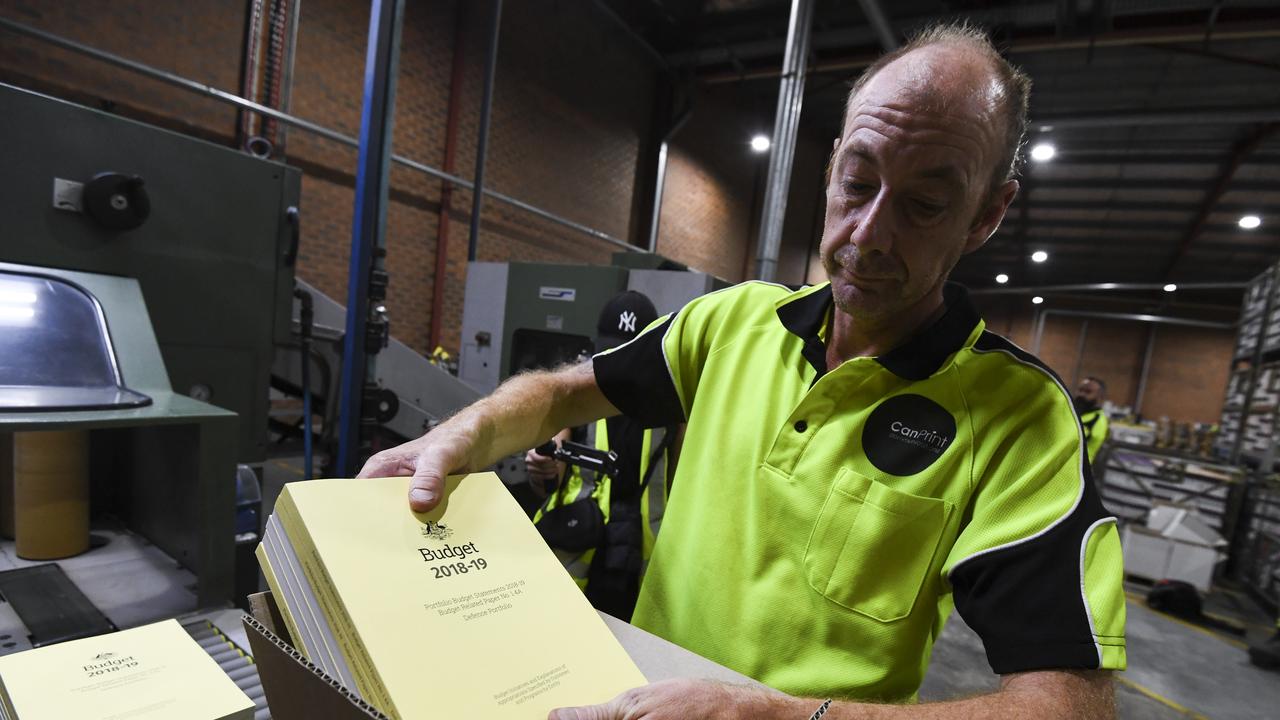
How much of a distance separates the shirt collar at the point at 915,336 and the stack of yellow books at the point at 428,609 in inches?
22.9

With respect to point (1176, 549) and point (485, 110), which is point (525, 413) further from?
point (1176, 549)

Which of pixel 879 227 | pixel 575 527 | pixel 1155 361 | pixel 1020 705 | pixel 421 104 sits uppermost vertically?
pixel 421 104

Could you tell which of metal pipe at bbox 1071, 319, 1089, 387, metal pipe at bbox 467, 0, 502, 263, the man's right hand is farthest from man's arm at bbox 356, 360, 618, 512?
metal pipe at bbox 1071, 319, 1089, 387

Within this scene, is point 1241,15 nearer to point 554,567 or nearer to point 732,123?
point 732,123

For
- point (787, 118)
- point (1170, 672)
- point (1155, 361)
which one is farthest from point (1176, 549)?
point (1155, 361)

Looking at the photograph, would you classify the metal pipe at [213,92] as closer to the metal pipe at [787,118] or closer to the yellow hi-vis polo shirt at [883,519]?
the metal pipe at [787,118]

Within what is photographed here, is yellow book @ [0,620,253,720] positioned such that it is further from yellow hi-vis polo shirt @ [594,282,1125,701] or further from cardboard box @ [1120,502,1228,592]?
cardboard box @ [1120,502,1228,592]

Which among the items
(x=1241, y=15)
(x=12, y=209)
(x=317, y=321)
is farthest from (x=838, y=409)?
(x=1241, y=15)

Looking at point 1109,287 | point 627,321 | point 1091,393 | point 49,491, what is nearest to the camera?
point 49,491

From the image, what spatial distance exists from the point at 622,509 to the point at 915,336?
42.9 inches

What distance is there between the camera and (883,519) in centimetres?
86

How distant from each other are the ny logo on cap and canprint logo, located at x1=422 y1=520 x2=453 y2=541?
1866 millimetres

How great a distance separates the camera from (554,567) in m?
0.77

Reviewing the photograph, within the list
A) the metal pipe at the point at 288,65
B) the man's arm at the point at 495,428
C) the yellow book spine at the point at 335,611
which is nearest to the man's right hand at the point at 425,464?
the man's arm at the point at 495,428
